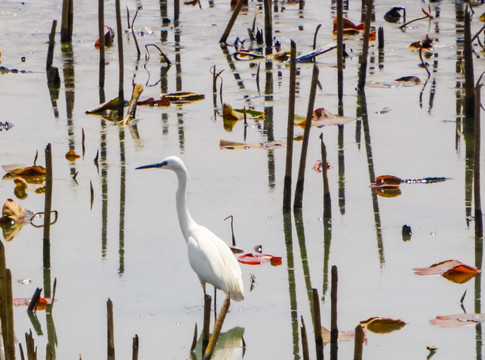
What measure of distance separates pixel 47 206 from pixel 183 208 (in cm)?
74

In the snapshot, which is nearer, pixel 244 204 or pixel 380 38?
pixel 244 204

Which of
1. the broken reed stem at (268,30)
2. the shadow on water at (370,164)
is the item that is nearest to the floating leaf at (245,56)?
the broken reed stem at (268,30)

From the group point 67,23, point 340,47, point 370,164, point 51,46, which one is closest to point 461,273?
point 370,164

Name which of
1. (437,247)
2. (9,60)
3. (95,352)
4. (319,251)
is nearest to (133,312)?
(95,352)

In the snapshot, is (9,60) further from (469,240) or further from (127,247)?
(469,240)

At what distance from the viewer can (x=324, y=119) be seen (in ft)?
28.0

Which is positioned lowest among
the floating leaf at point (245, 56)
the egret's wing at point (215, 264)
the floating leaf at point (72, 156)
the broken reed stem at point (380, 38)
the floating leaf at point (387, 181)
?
the floating leaf at point (387, 181)

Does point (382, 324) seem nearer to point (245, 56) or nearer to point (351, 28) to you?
point (245, 56)

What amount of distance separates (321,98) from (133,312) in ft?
15.2

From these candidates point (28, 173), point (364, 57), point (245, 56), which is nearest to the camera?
point (28, 173)

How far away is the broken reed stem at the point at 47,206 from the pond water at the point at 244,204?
100mm

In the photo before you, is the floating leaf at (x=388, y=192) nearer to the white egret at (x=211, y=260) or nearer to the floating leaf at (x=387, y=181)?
the floating leaf at (x=387, y=181)

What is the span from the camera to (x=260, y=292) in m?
5.32

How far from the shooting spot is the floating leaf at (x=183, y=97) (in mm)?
9219
